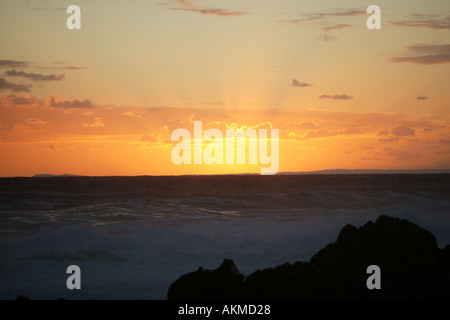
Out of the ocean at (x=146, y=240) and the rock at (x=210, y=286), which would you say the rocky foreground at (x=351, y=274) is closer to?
the rock at (x=210, y=286)

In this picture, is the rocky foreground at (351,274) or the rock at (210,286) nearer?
the rock at (210,286)

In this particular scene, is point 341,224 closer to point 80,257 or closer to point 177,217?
point 177,217

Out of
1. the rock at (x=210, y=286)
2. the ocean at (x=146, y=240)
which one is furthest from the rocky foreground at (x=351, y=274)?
the ocean at (x=146, y=240)

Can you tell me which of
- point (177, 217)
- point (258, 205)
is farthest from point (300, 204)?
point (177, 217)

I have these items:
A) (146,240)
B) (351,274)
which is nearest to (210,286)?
(351,274)

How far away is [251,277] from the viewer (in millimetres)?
10266

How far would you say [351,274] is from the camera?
1099cm

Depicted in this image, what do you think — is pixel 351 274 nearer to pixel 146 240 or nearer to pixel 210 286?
pixel 210 286

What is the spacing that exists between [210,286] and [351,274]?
3466 mm

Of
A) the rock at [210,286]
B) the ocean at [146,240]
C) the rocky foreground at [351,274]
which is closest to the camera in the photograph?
the rock at [210,286]

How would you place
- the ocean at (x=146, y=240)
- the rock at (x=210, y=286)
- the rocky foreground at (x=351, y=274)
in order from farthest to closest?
the ocean at (x=146, y=240) → the rocky foreground at (x=351, y=274) → the rock at (x=210, y=286)

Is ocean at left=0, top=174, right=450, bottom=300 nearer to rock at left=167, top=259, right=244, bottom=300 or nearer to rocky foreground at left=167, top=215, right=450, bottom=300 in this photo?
rock at left=167, top=259, right=244, bottom=300

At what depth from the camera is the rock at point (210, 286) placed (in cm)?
966
